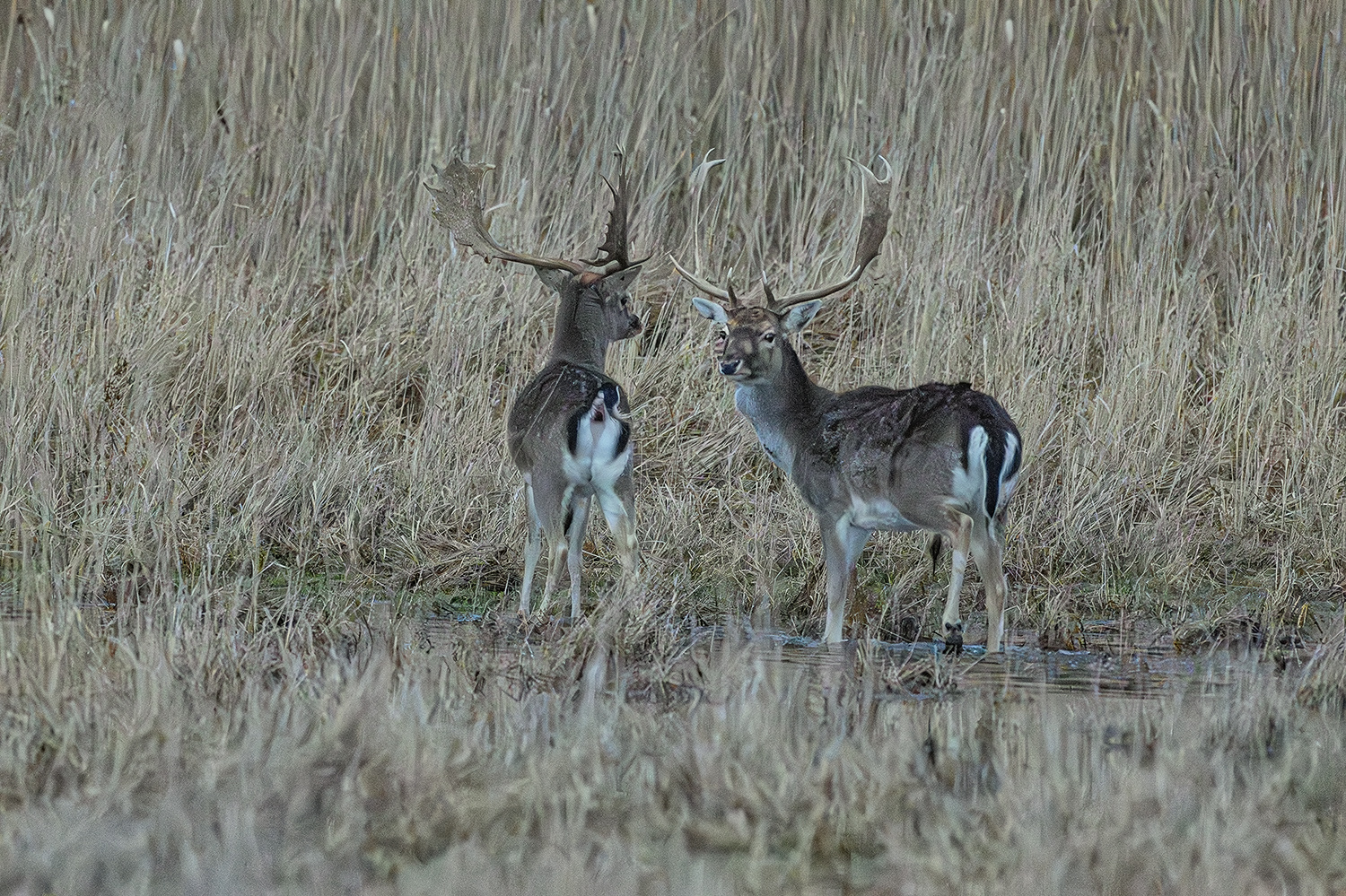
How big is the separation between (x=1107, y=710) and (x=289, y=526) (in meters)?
3.39

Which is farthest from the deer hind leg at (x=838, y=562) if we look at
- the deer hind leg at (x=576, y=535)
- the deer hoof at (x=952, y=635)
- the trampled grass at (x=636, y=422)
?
the deer hind leg at (x=576, y=535)

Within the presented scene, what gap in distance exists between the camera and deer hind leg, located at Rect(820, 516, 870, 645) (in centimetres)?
620

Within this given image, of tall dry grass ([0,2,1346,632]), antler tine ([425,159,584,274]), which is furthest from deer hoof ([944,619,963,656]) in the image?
antler tine ([425,159,584,274])

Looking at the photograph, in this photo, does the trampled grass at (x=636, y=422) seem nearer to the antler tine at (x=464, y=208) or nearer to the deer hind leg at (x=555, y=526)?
the deer hind leg at (x=555, y=526)

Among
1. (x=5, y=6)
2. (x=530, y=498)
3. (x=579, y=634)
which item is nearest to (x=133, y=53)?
(x=5, y=6)

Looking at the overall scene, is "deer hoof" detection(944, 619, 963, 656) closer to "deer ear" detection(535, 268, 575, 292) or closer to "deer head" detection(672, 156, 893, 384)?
"deer head" detection(672, 156, 893, 384)

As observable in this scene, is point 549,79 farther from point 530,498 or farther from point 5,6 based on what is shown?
point 530,498

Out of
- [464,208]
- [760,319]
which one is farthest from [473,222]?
[760,319]

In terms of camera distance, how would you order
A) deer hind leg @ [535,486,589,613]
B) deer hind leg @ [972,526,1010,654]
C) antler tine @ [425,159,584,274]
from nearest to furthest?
deer hind leg @ [972,526,1010,654] → deer hind leg @ [535,486,589,613] → antler tine @ [425,159,584,274]

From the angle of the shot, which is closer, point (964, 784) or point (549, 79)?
point (964, 784)

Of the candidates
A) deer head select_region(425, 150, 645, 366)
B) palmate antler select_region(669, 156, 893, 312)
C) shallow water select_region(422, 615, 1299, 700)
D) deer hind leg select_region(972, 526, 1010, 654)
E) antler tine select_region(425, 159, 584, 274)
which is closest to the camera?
shallow water select_region(422, 615, 1299, 700)

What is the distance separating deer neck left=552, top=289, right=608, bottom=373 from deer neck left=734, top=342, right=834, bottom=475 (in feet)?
1.86

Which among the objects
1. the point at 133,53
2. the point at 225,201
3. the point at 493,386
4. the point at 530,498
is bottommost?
the point at 530,498

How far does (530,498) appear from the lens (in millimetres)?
6535
